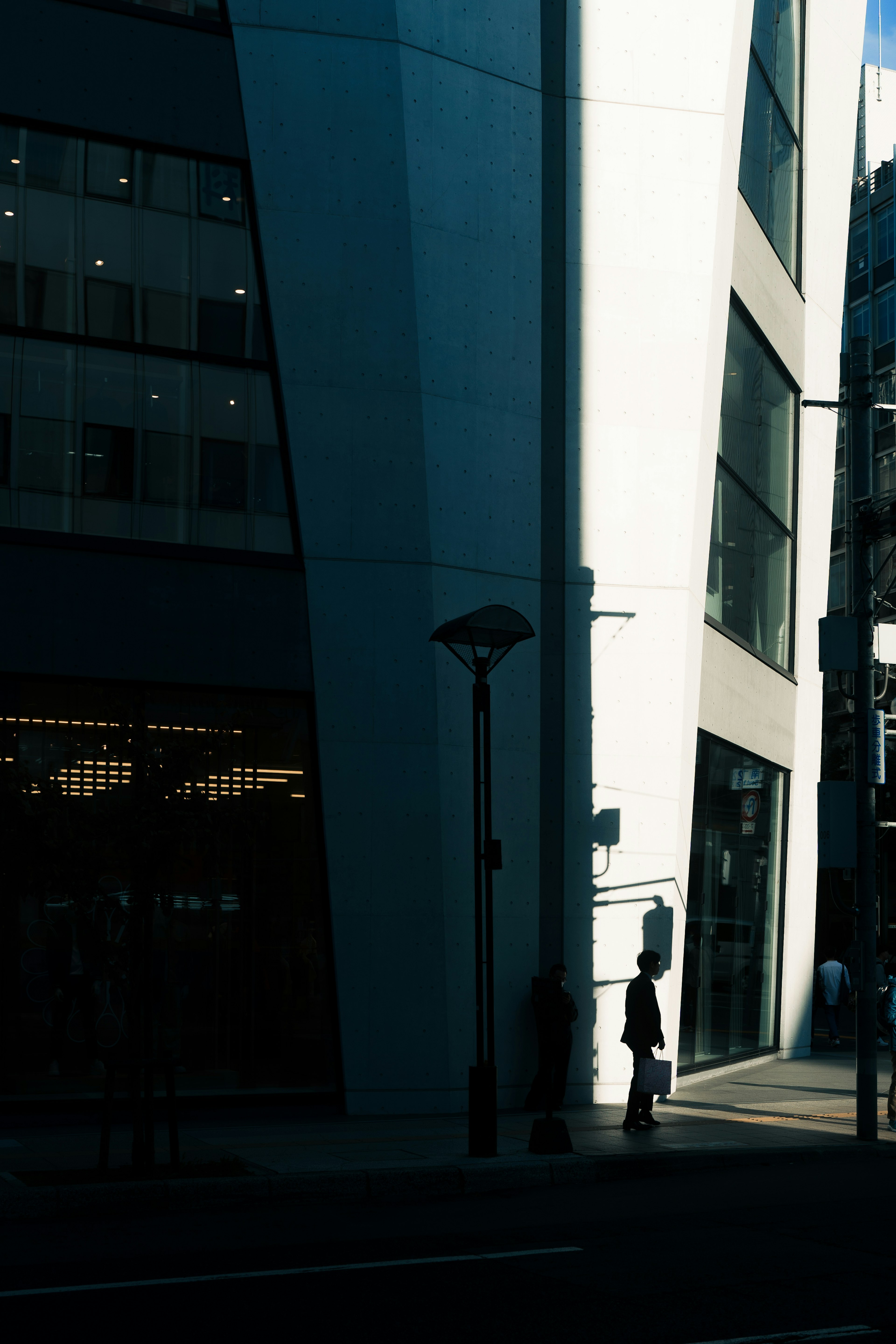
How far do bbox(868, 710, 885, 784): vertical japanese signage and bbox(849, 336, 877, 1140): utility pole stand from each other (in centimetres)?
2

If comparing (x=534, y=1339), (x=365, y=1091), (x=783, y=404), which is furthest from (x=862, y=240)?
(x=534, y=1339)

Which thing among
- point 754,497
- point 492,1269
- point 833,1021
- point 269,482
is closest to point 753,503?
point 754,497

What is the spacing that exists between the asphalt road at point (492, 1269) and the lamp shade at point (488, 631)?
4.79 m

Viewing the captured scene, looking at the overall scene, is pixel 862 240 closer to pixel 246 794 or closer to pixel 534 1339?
pixel 246 794

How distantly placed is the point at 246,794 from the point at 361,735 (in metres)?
1.42

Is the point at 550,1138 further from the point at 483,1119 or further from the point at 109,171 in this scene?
the point at 109,171

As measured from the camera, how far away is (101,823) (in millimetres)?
11016

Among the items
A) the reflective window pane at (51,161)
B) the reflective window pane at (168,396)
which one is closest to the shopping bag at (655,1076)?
the reflective window pane at (168,396)

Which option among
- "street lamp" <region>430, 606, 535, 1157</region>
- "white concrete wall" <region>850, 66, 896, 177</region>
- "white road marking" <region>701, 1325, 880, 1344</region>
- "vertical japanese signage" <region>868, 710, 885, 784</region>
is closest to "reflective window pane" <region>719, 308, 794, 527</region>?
"vertical japanese signage" <region>868, 710, 885, 784</region>

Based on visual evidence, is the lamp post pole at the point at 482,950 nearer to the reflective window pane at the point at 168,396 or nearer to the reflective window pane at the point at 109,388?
the reflective window pane at the point at 168,396

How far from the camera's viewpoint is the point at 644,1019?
1454cm

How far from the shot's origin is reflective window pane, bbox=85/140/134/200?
49.6ft

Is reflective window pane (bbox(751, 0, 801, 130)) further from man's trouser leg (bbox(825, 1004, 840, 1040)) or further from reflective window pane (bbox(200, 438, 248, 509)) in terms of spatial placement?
man's trouser leg (bbox(825, 1004, 840, 1040))

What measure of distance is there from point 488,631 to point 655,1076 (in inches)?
188
